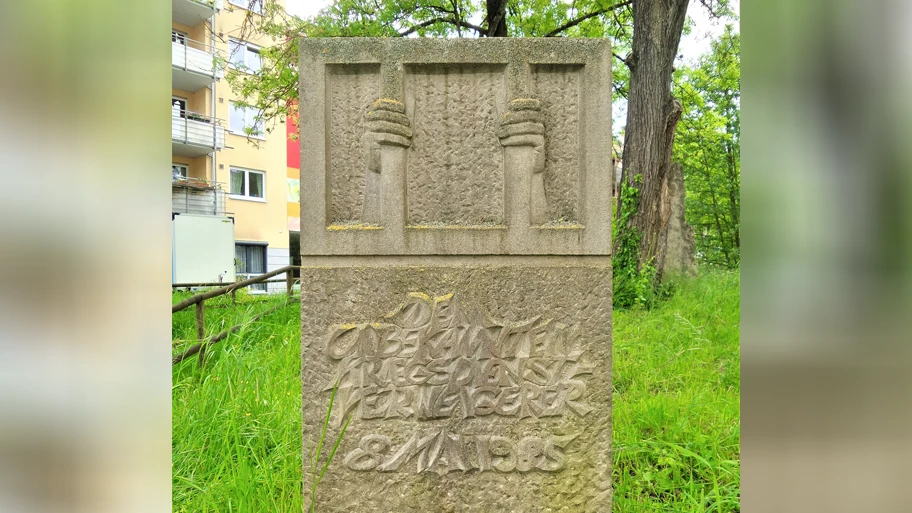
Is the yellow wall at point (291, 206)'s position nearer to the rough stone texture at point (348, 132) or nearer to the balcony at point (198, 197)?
the balcony at point (198, 197)

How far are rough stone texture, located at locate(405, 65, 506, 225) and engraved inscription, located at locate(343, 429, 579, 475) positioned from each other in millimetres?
819

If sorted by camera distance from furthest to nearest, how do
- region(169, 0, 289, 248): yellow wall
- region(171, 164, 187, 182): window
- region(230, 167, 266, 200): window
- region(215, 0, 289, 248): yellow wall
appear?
region(230, 167, 266, 200): window, region(215, 0, 289, 248): yellow wall, region(169, 0, 289, 248): yellow wall, region(171, 164, 187, 182): window

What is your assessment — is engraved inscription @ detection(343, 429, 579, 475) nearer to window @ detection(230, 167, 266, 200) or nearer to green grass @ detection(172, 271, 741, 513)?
green grass @ detection(172, 271, 741, 513)

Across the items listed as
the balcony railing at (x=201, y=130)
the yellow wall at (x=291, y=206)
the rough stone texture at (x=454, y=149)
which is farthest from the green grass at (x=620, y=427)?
the yellow wall at (x=291, y=206)

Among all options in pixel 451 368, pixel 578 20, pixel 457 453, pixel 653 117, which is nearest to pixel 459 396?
pixel 451 368

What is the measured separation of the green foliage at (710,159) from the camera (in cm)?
1299

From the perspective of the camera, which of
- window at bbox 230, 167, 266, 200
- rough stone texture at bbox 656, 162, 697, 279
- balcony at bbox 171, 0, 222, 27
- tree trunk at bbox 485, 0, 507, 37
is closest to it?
rough stone texture at bbox 656, 162, 697, 279

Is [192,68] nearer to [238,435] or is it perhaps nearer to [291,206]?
[291,206]

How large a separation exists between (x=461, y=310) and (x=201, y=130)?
1473 cm

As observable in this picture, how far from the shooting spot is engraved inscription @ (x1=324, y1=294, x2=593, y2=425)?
1.71m

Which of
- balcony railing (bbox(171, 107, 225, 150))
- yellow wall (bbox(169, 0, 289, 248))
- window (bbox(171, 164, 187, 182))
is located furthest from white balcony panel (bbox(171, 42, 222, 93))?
window (bbox(171, 164, 187, 182))

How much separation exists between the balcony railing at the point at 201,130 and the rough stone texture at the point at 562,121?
45.2 ft
